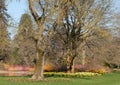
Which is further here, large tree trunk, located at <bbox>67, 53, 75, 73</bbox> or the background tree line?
large tree trunk, located at <bbox>67, 53, 75, 73</bbox>

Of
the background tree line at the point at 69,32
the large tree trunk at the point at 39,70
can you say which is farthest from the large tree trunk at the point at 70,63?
the large tree trunk at the point at 39,70

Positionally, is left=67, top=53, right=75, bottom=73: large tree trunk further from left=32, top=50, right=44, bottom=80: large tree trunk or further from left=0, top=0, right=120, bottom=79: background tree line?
left=32, top=50, right=44, bottom=80: large tree trunk

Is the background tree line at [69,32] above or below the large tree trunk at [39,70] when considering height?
above

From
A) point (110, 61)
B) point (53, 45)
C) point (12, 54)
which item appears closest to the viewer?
point (53, 45)

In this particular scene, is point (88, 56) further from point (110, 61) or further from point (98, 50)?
point (110, 61)

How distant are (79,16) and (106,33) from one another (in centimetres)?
401

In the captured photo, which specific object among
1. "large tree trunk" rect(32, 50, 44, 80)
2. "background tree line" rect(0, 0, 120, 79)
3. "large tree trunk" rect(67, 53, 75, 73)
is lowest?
"large tree trunk" rect(32, 50, 44, 80)

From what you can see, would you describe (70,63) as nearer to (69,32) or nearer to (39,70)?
(69,32)

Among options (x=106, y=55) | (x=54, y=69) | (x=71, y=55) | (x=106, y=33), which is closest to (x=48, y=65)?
(x=54, y=69)

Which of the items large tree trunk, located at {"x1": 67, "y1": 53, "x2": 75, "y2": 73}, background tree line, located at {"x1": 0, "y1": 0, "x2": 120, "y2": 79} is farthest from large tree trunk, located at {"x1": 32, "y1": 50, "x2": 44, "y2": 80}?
large tree trunk, located at {"x1": 67, "y1": 53, "x2": 75, "y2": 73}

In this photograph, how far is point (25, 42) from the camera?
7156 cm

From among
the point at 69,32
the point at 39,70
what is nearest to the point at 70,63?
the point at 69,32

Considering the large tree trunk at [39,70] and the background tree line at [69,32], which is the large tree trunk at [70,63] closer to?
the background tree line at [69,32]

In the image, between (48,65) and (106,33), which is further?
(48,65)
